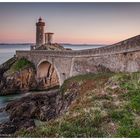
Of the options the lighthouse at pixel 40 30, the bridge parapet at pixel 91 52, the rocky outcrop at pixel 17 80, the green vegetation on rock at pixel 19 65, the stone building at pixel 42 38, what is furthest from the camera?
the green vegetation on rock at pixel 19 65

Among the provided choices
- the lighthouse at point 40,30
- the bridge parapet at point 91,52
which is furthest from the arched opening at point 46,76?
the lighthouse at point 40,30

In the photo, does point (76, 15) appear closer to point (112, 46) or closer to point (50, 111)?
point (112, 46)

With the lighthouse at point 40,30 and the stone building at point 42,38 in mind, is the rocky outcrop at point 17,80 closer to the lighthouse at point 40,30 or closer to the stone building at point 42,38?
the stone building at point 42,38

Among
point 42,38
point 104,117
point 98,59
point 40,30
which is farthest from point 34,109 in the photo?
point 104,117

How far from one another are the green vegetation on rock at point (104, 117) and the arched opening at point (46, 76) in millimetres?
12814

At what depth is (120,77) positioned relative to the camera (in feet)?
38.5

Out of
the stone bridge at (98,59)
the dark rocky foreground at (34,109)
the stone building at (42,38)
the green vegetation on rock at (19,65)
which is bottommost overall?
the dark rocky foreground at (34,109)

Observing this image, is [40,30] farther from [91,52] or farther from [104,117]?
[104,117]

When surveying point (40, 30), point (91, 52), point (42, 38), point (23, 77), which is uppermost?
point (40, 30)

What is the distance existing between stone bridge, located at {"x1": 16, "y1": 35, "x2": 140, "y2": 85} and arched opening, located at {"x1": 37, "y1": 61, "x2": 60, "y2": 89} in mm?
1964

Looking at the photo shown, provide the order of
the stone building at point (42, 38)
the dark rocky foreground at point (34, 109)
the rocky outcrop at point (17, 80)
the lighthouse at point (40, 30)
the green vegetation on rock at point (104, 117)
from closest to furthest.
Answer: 1. the green vegetation on rock at point (104, 117)
2. the dark rocky foreground at point (34, 109)
3. the lighthouse at point (40, 30)
4. the stone building at point (42, 38)
5. the rocky outcrop at point (17, 80)

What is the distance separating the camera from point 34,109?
1617 centimetres

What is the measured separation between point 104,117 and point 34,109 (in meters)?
7.88

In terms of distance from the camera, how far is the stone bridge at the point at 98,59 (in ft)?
45.4
